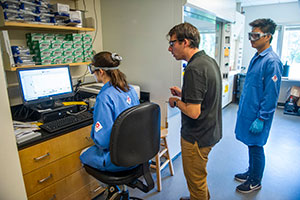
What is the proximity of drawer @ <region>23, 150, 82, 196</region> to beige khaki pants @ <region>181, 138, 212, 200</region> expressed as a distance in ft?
2.91

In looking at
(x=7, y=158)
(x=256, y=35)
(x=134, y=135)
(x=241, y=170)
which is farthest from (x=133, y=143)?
(x=241, y=170)

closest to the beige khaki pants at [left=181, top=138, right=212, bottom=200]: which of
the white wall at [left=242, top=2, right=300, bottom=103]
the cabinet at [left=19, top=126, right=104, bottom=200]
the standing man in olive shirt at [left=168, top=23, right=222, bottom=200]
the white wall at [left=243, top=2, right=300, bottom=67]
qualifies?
the standing man in olive shirt at [left=168, top=23, right=222, bottom=200]

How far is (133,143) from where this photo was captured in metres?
1.20

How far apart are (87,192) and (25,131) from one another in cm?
79

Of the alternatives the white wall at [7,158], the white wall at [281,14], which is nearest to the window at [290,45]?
the white wall at [281,14]

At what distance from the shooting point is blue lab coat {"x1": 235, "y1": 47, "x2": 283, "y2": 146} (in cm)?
175

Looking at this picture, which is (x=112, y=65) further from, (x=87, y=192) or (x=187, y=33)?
(x=87, y=192)

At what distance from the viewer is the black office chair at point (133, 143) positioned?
1136mm

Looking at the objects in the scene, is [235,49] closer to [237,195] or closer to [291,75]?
[291,75]

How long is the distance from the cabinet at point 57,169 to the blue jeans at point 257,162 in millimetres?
1518

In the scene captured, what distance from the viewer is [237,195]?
1.96 m

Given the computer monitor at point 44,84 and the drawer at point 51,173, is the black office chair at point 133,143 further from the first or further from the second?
the computer monitor at point 44,84

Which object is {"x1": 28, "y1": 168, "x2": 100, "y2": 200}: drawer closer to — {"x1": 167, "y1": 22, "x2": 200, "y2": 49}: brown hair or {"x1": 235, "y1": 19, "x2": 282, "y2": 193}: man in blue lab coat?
{"x1": 167, "y1": 22, "x2": 200, "y2": 49}: brown hair

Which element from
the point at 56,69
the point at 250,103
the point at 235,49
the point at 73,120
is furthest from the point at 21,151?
the point at 235,49
